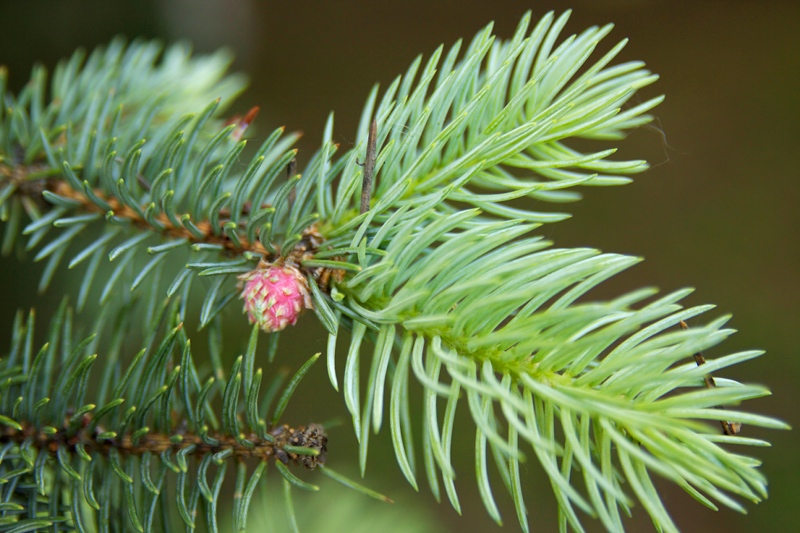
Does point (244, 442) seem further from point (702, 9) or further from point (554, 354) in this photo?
point (702, 9)

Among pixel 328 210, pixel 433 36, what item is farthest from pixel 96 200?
pixel 433 36

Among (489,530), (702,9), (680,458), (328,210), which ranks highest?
(702,9)

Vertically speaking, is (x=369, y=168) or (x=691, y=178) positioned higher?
(x=691, y=178)

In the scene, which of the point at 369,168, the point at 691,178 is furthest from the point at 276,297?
the point at 691,178

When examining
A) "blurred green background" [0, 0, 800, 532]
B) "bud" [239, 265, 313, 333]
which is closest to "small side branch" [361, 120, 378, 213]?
"bud" [239, 265, 313, 333]

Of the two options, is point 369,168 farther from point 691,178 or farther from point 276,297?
point 691,178

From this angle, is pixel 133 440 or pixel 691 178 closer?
pixel 133 440

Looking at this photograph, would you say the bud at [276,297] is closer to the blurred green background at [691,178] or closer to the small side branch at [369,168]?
the small side branch at [369,168]
